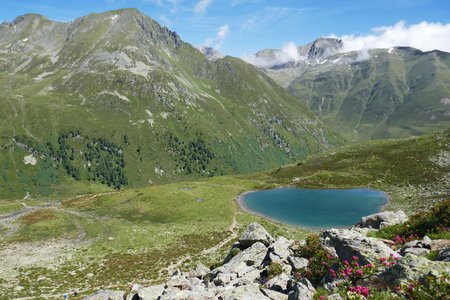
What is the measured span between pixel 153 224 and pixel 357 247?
71.8 m

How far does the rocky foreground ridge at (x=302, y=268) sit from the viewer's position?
50.2 feet

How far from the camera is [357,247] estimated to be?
2084 centimetres

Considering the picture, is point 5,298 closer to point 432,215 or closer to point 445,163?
point 432,215

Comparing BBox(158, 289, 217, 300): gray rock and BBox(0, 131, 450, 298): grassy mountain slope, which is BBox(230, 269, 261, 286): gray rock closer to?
BBox(158, 289, 217, 300): gray rock

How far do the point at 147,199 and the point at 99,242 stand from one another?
44.1 m

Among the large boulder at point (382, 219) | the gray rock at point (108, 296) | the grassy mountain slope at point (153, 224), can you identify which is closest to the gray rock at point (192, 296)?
the gray rock at point (108, 296)

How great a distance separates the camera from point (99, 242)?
72.7 m

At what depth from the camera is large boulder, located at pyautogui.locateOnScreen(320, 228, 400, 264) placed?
63.7 ft

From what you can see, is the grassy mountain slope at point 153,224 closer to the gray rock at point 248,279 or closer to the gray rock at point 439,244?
the gray rock at point 248,279

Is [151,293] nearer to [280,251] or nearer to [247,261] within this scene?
[247,261]

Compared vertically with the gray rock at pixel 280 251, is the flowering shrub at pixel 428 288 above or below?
above

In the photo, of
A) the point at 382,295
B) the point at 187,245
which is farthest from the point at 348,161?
the point at 382,295

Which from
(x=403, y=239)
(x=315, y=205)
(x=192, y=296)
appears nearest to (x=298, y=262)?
(x=403, y=239)

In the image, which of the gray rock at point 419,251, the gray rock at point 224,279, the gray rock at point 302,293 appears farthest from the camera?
the gray rock at point 224,279
